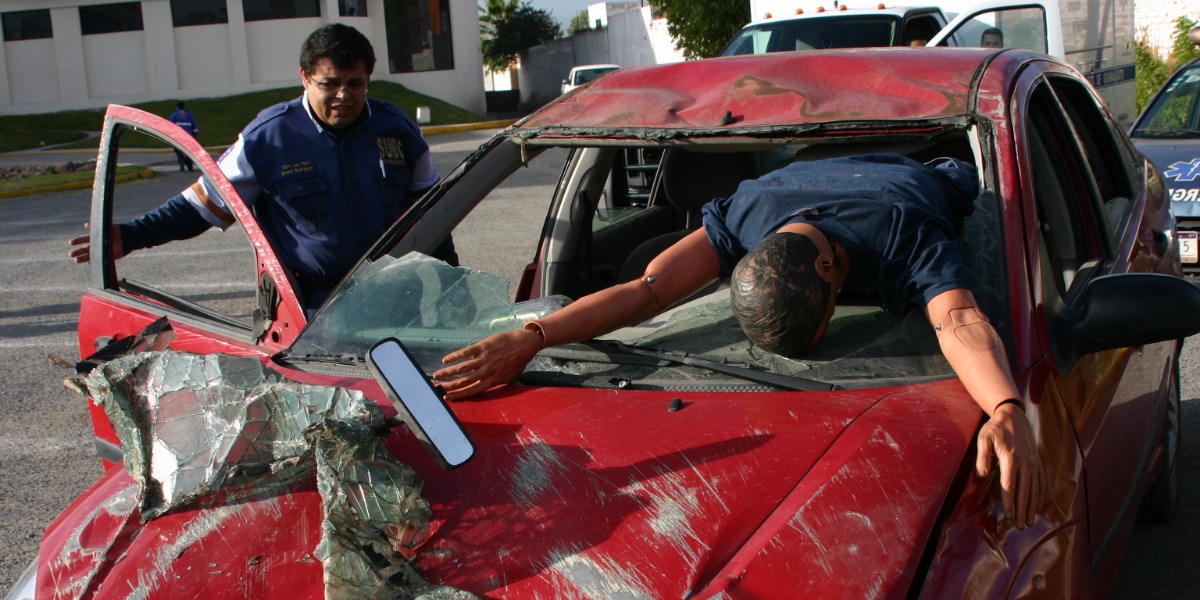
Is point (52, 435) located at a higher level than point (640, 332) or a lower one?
lower

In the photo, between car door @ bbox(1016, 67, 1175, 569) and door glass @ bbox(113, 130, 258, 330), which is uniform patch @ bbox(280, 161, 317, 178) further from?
car door @ bbox(1016, 67, 1175, 569)

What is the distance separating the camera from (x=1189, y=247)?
267 inches

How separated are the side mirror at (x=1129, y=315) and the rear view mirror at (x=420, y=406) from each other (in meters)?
1.27

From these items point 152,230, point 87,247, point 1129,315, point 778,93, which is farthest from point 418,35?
point 1129,315

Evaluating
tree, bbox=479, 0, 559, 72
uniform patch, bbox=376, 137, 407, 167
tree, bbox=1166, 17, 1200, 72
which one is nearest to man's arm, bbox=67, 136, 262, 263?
uniform patch, bbox=376, 137, 407, 167

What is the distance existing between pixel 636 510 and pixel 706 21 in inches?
819

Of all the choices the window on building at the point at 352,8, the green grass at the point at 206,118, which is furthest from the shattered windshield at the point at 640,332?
the window on building at the point at 352,8

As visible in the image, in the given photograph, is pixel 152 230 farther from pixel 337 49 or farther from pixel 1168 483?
pixel 1168 483

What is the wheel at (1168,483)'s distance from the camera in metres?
3.48

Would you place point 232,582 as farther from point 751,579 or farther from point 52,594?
point 751,579

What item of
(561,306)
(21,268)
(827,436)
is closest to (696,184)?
(561,306)

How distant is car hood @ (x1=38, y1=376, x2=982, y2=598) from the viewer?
1620 millimetres

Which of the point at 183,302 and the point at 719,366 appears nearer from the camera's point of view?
the point at 719,366

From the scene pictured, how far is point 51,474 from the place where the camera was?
452 centimetres
